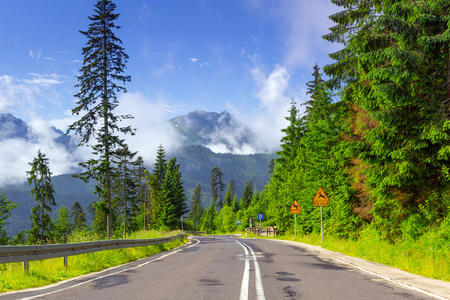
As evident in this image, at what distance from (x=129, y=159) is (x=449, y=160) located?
5256 centimetres

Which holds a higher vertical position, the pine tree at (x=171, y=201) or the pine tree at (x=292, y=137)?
the pine tree at (x=292, y=137)

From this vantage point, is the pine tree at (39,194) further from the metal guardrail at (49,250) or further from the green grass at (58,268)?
the metal guardrail at (49,250)

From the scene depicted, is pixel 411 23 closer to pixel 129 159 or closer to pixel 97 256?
pixel 97 256

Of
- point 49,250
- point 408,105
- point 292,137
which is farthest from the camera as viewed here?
point 292,137

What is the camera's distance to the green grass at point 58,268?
819 centimetres

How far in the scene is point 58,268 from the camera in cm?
1053

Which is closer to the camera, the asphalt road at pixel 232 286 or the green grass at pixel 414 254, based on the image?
the asphalt road at pixel 232 286

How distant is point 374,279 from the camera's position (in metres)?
8.66

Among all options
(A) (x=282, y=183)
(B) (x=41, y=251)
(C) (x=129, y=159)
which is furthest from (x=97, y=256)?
(C) (x=129, y=159)

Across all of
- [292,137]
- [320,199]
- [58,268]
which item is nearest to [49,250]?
[58,268]

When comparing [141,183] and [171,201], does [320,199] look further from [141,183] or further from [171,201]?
[141,183]

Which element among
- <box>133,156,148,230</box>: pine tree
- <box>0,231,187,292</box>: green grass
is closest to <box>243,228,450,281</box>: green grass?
<box>0,231,187,292</box>: green grass

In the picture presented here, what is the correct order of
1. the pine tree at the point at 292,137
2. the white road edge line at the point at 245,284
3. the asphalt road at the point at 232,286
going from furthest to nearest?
the pine tree at the point at 292,137
the asphalt road at the point at 232,286
the white road edge line at the point at 245,284

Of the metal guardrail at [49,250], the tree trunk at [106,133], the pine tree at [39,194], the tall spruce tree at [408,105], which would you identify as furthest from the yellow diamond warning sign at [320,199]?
the pine tree at [39,194]
